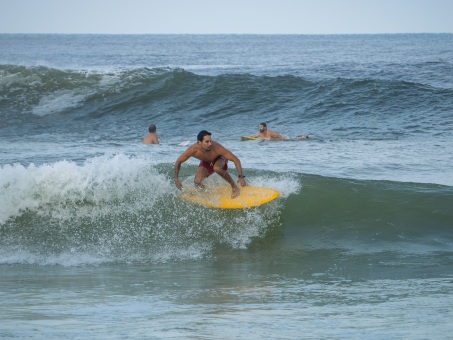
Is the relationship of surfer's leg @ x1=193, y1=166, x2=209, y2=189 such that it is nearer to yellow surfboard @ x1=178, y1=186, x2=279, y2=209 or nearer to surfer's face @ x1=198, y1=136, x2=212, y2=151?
yellow surfboard @ x1=178, y1=186, x2=279, y2=209

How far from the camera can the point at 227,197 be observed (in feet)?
32.2

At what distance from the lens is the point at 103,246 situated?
923 centimetres

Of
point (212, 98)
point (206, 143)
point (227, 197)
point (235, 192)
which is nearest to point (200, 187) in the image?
point (227, 197)

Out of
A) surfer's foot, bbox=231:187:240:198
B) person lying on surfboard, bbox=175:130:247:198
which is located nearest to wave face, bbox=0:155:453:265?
surfer's foot, bbox=231:187:240:198

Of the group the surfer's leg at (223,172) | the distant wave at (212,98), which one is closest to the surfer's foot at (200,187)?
the surfer's leg at (223,172)

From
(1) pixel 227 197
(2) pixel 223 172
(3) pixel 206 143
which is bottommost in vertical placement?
(1) pixel 227 197

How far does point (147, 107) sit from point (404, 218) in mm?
16821


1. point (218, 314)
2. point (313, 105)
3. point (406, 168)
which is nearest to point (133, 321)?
point (218, 314)

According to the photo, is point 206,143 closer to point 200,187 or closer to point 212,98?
point 200,187

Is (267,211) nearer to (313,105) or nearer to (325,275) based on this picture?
(325,275)

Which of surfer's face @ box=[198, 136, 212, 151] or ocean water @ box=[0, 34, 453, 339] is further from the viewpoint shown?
Result: surfer's face @ box=[198, 136, 212, 151]

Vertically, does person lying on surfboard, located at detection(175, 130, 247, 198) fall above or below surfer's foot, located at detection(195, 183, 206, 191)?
above

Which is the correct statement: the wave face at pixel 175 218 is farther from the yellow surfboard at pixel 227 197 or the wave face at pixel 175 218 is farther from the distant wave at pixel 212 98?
the distant wave at pixel 212 98

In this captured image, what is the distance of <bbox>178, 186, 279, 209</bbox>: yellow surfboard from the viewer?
962cm
